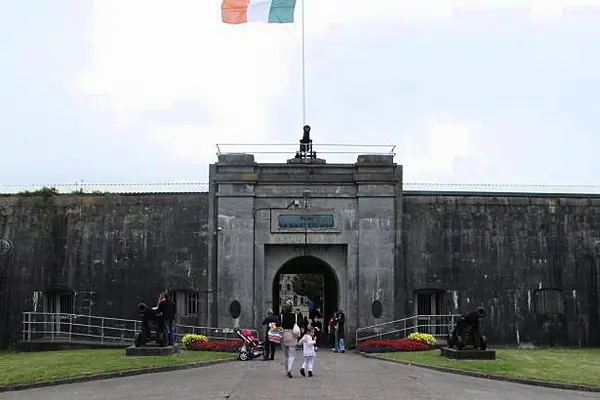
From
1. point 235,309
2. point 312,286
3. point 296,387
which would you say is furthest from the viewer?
point 312,286

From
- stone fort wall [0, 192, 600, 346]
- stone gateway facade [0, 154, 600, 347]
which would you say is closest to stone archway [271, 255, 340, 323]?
stone gateway facade [0, 154, 600, 347]

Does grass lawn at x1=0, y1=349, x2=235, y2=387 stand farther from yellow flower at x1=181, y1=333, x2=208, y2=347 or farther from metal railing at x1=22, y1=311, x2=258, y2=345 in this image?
metal railing at x1=22, y1=311, x2=258, y2=345

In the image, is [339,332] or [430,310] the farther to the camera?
[430,310]

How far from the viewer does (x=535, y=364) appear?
62.5 feet

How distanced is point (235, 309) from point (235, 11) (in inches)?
403

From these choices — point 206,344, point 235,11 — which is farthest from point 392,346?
point 235,11

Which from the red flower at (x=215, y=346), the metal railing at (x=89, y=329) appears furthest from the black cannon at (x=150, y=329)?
the metal railing at (x=89, y=329)

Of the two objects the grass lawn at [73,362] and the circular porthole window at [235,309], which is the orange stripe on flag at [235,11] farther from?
the grass lawn at [73,362]

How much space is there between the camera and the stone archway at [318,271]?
26.5 metres

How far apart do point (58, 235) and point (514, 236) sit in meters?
16.3

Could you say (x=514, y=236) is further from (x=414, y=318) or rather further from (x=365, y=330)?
A: (x=365, y=330)

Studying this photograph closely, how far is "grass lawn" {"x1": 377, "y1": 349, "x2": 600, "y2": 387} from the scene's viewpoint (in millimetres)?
16531

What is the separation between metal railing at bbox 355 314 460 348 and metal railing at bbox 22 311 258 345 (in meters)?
4.54

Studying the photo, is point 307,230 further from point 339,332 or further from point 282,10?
→ point 282,10
